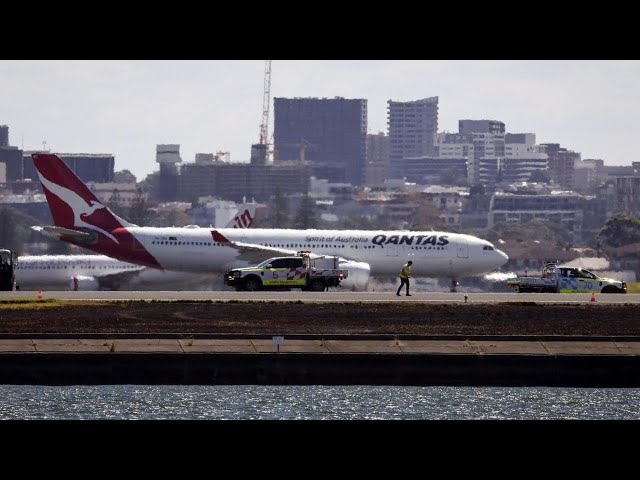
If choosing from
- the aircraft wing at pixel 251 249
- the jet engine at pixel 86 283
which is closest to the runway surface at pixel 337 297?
the aircraft wing at pixel 251 249

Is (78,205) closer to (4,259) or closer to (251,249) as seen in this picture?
(251,249)

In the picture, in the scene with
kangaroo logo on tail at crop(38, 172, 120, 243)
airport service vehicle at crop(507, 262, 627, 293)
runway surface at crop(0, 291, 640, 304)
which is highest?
kangaroo logo on tail at crop(38, 172, 120, 243)

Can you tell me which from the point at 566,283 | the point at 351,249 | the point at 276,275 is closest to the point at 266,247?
the point at 351,249

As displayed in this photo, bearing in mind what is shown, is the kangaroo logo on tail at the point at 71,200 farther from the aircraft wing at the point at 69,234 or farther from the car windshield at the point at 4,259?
the car windshield at the point at 4,259

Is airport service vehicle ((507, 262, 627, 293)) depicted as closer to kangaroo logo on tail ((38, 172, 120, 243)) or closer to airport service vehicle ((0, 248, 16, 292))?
airport service vehicle ((0, 248, 16, 292))

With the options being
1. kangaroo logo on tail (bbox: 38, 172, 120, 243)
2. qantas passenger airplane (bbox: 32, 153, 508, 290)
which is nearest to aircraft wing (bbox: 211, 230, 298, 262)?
qantas passenger airplane (bbox: 32, 153, 508, 290)
